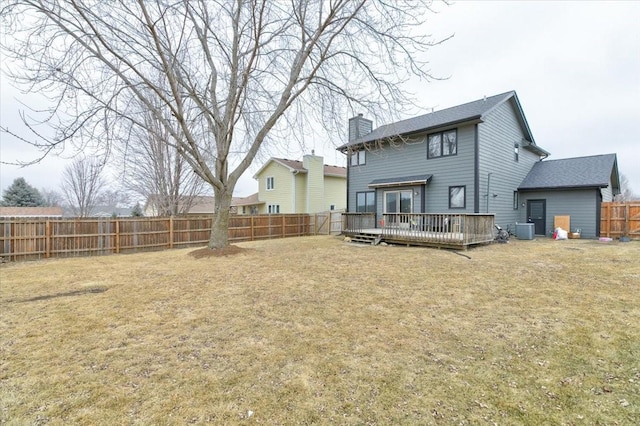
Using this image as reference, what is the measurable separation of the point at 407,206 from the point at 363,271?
28.0 ft

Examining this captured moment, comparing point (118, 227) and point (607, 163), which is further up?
point (607, 163)

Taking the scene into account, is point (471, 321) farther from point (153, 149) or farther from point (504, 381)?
point (153, 149)

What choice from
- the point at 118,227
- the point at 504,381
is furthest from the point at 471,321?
the point at 118,227

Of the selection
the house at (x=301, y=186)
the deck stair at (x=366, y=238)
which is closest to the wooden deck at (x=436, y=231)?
the deck stair at (x=366, y=238)

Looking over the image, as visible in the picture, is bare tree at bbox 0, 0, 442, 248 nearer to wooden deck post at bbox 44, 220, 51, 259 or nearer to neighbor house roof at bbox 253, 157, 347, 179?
wooden deck post at bbox 44, 220, 51, 259

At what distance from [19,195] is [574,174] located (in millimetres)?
47961

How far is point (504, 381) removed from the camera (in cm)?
268

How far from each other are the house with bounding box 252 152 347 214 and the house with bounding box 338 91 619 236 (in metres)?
6.55

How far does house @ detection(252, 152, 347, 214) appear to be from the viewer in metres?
22.6

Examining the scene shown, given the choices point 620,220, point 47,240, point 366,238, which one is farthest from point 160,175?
point 620,220

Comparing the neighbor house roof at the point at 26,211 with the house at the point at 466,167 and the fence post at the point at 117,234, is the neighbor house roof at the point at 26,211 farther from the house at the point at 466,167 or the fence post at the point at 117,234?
the house at the point at 466,167

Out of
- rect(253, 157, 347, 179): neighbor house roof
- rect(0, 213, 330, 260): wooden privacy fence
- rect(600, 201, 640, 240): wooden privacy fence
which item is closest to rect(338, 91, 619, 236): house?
rect(600, 201, 640, 240): wooden privacy fence

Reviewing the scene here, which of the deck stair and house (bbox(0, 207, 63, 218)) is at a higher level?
house (bbox(0, 207, 63, 218))

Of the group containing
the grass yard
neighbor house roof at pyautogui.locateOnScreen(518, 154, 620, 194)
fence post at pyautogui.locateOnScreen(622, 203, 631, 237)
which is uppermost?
neighbor house roof at pyautogui.locateOnScreen(518, 154, 620, 194)
